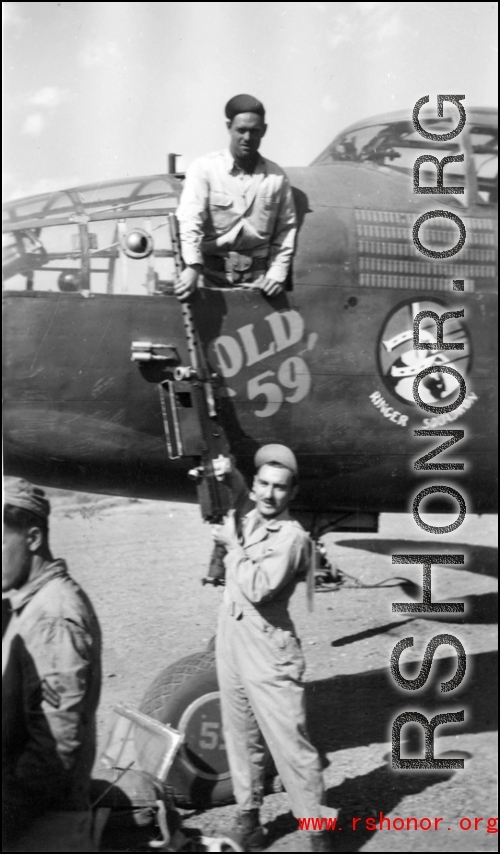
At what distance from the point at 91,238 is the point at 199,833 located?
292 cm

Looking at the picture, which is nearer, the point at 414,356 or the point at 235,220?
the point at 235,220

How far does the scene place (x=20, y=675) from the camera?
3506 millimetres

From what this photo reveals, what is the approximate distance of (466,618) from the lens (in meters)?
7.80

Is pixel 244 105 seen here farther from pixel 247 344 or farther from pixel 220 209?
pixel 247 344

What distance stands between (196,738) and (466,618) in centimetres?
436

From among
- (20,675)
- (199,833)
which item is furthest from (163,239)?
(199,833)

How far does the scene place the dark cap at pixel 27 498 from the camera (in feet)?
12.0

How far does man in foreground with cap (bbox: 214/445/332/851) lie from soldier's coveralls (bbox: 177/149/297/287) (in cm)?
106

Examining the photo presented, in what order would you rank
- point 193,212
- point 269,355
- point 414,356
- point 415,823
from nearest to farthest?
point 415,823, point 193,212, point 269,355, point 414,356

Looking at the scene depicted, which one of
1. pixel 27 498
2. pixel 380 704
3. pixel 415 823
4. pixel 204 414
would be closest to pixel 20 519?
pixel 27 498

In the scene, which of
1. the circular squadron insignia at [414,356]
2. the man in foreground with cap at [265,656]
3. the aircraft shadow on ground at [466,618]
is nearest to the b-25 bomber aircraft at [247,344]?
the circular squadron insignia at [414,356]

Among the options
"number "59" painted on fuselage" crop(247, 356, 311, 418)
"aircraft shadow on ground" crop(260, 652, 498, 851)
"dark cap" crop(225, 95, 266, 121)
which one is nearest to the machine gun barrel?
"number "59" painted on fuselage" crop(247, 356, 311, 418)

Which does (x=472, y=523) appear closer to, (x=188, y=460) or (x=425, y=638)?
(x=425, y=638)

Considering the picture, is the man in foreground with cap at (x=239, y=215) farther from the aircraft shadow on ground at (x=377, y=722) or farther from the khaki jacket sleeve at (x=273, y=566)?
the aircraft shadow on ground at (x=377, y=722)
